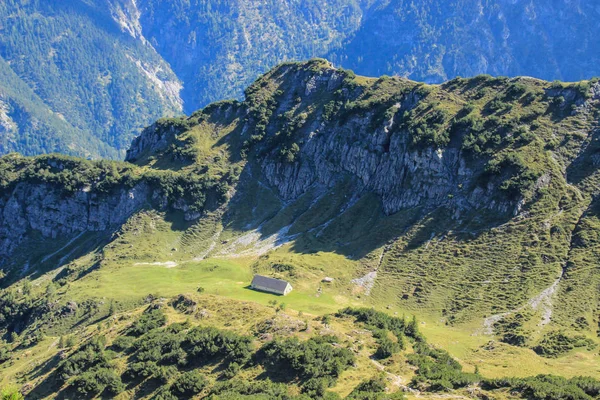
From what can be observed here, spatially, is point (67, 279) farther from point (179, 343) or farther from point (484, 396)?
point (484, 396)

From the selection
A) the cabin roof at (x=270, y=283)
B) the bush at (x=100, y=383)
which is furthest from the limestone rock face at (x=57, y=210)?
the bush at (x=100, y=383)

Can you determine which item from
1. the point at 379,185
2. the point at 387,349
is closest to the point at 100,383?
the point at 387,349

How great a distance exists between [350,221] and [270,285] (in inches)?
1345

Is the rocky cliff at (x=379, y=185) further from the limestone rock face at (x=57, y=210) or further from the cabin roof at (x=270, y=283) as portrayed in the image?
the cabin roof at (x=270, y=283)

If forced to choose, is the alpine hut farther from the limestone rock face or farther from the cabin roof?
the limestone rock face

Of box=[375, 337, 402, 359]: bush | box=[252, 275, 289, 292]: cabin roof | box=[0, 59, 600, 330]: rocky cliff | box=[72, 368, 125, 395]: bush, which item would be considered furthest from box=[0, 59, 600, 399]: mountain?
box=[72, 368, 125, 395]: bush

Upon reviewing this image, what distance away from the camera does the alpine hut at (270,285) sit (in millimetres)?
109812

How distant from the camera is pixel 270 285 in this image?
11106cm

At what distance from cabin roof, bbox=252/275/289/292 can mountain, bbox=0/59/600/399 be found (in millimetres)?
4972

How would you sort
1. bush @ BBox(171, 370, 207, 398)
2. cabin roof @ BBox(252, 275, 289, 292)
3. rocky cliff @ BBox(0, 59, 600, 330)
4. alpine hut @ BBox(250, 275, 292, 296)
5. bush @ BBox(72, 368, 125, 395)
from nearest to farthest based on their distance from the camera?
bush @ BBox(171, 370, 207, 398), bush @ BBox(72, 368, 125, 395), rocky cliff @ BBox(0, 59, 600, 330), alpine hut @ BBox(250, 275, 292, 296), cabin roof @ BBox(252, 275, 289, 292)

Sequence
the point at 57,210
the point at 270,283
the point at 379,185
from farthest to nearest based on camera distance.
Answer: the point at 57,210 < the point at 379,185 < the point at 270,283

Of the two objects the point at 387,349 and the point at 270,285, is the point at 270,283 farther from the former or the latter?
the point at 387,349

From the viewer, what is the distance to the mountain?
309 ft

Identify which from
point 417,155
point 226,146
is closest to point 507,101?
point 417,155
